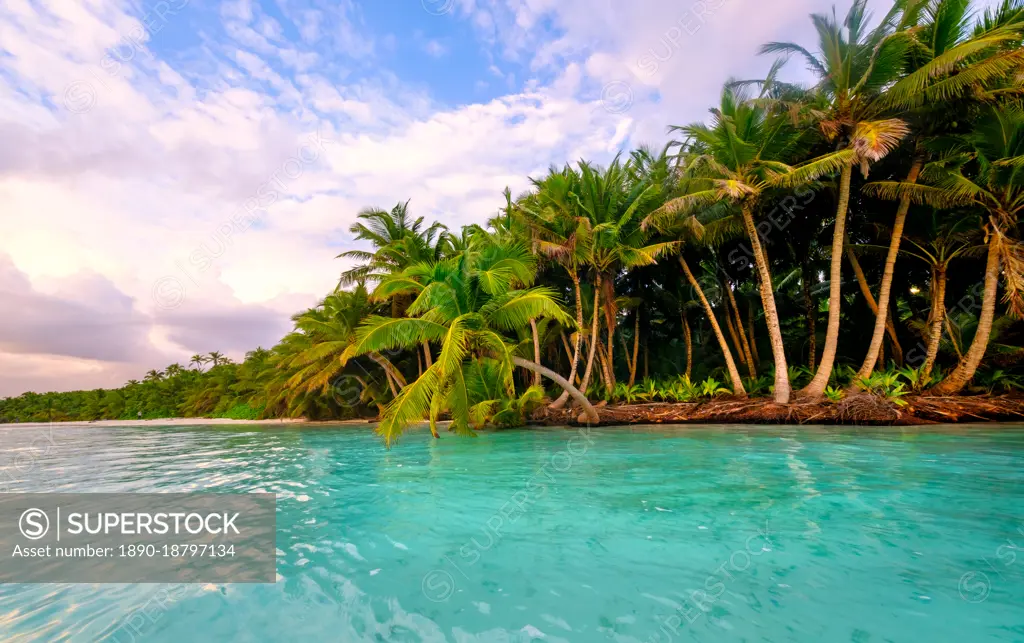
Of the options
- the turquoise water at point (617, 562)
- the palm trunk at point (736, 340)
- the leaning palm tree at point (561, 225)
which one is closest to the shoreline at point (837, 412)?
the leaning palm tree at point (561, 225)

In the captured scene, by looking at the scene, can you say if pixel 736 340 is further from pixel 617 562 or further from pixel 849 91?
pixel 617 562

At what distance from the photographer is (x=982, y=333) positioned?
1242 cm

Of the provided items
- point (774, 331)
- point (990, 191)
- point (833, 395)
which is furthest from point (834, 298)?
point (990, 191)

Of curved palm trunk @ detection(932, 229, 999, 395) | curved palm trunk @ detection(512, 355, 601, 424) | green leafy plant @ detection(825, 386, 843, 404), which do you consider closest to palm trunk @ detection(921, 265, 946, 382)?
curved palm trunk @ detection(932, 229, 999, 395)

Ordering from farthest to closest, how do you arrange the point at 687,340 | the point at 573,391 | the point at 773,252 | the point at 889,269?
the point at 687,340
the point at 773,252
the point at 573,391
the point at 889,269

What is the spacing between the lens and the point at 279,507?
17.6ft

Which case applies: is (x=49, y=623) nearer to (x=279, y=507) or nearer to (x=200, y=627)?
(x=200, y=627)

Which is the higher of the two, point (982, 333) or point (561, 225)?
point (561, 225)

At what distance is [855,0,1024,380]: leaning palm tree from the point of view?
11.1m

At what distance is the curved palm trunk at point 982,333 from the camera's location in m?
12.2

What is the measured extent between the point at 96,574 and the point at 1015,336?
22594mm

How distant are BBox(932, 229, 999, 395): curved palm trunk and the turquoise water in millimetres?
7378

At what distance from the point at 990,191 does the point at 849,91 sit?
15.0ft

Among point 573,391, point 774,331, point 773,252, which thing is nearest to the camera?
point 573,391
